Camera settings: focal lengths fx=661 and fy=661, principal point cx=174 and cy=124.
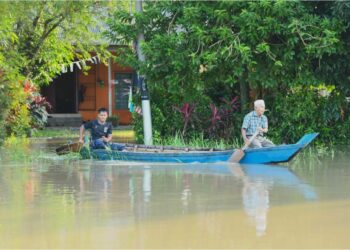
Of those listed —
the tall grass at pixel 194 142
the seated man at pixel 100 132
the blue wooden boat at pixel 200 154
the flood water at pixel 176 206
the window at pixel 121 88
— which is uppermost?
the window at pixel 121 88

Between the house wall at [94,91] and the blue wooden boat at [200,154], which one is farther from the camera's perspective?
the house wall at [94,91]

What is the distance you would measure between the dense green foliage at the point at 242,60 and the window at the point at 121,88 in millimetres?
11032

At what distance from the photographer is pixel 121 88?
2898 centimetres

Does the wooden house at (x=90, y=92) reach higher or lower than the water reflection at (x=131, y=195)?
higher

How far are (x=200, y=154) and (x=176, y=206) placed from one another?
484 centimetres

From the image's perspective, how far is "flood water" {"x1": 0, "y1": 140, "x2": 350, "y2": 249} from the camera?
6.69 m

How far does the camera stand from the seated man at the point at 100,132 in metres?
14.5

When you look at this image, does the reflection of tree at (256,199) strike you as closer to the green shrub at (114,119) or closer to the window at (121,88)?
the green shrub at (114,119)

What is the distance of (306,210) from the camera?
8125 millimetres

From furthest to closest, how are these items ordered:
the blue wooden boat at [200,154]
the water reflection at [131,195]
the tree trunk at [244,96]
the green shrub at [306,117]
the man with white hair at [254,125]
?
the tree trunk at [244,96] < the green shrub at [306,117] < the man with white hair at [254,125] < the blue wooden boat at [200,154] < the water reflection at [131,195]

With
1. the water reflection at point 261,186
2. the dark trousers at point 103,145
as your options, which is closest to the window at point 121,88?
the dark trousers at point 103,145

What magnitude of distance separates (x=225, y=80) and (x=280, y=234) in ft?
29.4

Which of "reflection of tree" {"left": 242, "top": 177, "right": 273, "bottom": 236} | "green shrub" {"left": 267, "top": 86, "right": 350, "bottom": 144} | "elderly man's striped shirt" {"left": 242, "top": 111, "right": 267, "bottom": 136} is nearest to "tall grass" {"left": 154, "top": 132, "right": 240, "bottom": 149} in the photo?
"green shrub" {"left": 267, "top": 86, "right": 350, "bottom": 144}

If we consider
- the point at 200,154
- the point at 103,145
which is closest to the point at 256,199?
the point at 200,154
